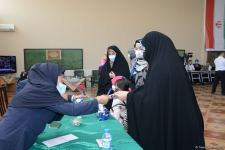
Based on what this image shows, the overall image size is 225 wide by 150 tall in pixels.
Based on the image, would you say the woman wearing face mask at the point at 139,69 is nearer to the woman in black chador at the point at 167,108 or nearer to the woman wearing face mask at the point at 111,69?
the woman wearing face mask at the point at 111,69

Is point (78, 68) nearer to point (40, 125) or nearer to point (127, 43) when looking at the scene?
point (127, 43)

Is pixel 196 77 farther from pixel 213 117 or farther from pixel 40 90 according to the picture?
pixel 40 90

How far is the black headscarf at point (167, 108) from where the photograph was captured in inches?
76.2

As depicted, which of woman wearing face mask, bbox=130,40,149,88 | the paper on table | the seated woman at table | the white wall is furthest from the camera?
the white wall

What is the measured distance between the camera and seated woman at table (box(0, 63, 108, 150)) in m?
1.84

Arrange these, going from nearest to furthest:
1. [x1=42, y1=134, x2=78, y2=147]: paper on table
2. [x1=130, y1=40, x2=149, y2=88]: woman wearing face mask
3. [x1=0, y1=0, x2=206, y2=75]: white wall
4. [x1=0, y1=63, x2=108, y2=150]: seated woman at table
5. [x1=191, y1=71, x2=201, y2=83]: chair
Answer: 1. [x1=0, y1=63, x2=108, y2=150]: seated woman at table
2. [x1=42, y1=134, x2=78, y2=147]: paper on table
3. [x1=130, y1=40, x2=149, y2=88]: woman wearing face mask
4. [x1=0, y1=0, x2=206, y2=75]: white wall
5. [x1=191, y1=71, x2=201, y2=83]: chair

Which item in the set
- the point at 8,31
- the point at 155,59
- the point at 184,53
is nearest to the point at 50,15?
the point at 8,31

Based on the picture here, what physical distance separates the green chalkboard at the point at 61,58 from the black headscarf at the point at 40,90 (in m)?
8.02

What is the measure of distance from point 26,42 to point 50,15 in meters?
1.25

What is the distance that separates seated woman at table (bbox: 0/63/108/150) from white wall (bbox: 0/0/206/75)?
8.08m

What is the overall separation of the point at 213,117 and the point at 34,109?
461 centimetres

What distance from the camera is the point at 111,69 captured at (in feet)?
13.9

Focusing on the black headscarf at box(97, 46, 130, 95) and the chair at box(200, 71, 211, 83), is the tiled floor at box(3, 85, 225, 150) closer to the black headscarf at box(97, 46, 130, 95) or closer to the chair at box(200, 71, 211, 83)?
the black headscarf at box(97, 46, 130, 95)

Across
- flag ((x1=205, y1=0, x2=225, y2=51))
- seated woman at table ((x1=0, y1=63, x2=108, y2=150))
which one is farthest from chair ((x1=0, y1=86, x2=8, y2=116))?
flag ((x1=205, y1=0, x2=225, y2=51))
